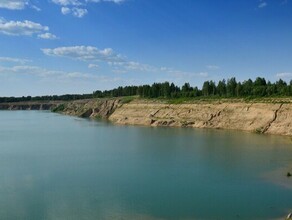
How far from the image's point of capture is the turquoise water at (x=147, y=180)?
23.2 metres

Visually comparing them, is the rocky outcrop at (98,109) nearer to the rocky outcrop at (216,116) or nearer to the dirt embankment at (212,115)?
the dirt embankment at (212,115)

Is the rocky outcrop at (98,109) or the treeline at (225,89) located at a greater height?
the treeline at (225,89)

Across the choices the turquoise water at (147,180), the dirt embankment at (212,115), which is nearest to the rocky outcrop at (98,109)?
the dirt embankment at (212,115)

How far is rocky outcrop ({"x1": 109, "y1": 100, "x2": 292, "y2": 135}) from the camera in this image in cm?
6575

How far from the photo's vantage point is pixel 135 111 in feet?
323

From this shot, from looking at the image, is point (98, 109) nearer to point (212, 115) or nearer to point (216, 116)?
point (212, 115)

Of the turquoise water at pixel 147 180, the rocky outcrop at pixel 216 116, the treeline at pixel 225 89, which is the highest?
the treeline at pixel 225 89

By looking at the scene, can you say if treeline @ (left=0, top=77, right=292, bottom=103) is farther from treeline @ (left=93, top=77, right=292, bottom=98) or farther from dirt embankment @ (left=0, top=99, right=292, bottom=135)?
dirt embankment @ (left=0, top=99, right=292, bottom=135)

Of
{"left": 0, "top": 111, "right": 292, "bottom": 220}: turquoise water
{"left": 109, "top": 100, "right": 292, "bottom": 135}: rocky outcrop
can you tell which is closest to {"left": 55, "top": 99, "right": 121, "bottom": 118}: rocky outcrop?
{"left": 109, "top": 100, "right": 292, "bottom": 135}: rocky outcrop

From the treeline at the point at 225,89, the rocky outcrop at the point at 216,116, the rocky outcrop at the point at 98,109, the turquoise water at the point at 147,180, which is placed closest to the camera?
the turquoise water at the point at 147,180

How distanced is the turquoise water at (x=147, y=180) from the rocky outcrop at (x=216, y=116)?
44.0 ft

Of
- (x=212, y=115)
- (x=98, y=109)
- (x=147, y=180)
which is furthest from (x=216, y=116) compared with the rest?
(x=98, y=109)

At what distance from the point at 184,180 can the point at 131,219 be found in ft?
33.5

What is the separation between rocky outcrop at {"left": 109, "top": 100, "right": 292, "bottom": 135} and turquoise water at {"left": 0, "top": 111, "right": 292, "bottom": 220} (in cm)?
1341
